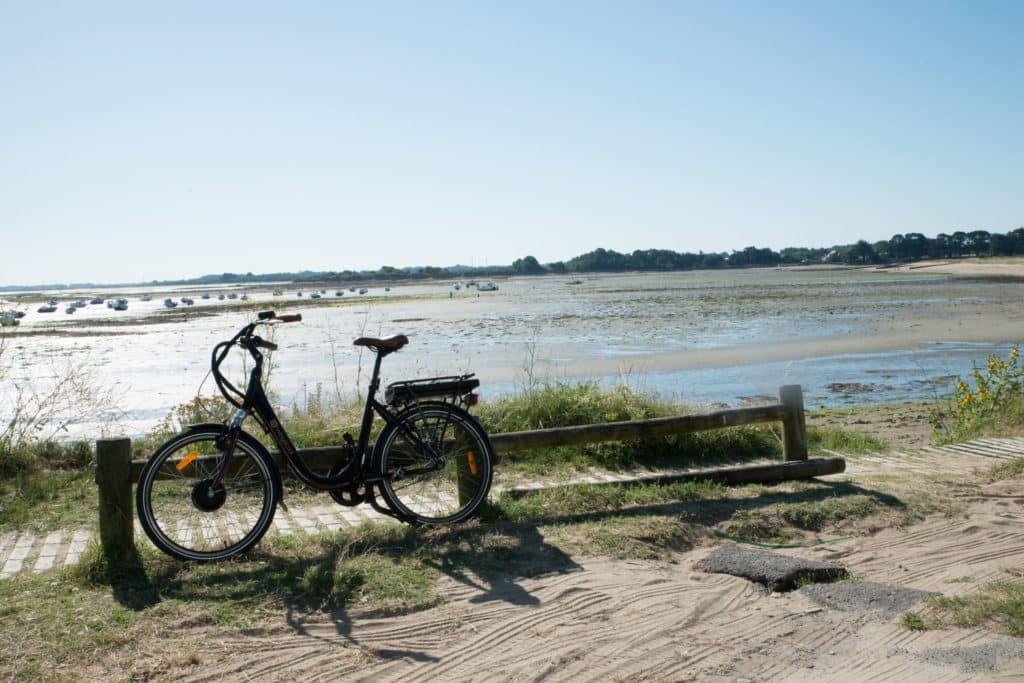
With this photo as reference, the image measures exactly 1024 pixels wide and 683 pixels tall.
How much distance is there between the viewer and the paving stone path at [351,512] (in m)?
5.64

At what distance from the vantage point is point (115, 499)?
5113 mm

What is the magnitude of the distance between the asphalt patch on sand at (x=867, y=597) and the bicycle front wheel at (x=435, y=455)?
7.35 feet

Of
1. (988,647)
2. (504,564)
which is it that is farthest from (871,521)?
(504,564)

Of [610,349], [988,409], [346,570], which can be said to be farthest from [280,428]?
[610,349]

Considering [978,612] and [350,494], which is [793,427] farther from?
[350,494]

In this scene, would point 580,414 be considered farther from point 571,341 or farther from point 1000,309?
point 1000,309

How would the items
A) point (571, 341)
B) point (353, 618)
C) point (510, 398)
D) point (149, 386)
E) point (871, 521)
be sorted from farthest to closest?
1. point (571, 341)
2. point (149, 386)
3. point (510, 398)
4. point (871, 521)
5. point (353, 618)

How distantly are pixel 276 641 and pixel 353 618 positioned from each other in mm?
429

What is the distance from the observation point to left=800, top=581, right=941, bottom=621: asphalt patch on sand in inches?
175

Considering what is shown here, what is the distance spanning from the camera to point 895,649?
3.96 meters

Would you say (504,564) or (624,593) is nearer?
(624,593)

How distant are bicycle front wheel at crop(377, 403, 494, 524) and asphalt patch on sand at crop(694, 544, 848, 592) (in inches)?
63.1

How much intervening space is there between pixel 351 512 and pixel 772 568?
3.32 meters

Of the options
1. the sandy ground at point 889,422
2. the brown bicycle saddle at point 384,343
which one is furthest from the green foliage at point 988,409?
the brown bicycle saddle at point 384,343
